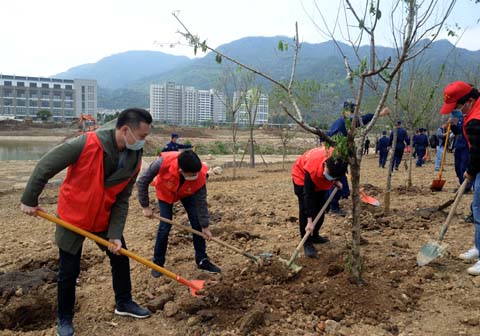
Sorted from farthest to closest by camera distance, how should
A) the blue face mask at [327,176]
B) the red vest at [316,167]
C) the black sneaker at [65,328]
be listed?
the red vest at [316,167] < the blue face mask at [327,176] < the black sneaker at [65,328]

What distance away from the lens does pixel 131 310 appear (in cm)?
320

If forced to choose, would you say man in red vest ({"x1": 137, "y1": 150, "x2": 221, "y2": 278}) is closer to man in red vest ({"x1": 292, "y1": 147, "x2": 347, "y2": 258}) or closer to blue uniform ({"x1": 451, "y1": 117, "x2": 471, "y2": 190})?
man in red vest ({"x1": 292, "y1": 147, "x2": 347, "y2": 258})

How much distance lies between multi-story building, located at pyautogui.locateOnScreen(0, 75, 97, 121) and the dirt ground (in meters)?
92.9

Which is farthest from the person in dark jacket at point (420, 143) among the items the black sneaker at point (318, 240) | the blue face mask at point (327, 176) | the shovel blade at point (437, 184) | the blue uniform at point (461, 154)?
the blue face mask at point (327, 176)

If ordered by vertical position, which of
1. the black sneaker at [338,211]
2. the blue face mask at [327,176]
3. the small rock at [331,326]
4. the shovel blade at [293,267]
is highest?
the blue face mask at [327,176]

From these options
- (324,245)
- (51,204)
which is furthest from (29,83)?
(324,245)

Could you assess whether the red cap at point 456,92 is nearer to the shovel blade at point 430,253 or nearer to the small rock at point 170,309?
the shovel blade at point 430,253

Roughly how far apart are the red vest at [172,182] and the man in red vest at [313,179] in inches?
42.9

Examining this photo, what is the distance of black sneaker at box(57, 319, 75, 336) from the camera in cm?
287

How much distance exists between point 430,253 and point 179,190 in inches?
97.4

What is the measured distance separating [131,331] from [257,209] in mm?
4155

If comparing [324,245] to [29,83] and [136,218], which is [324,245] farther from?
[29,83]

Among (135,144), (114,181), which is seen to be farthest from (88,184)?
(135,144)

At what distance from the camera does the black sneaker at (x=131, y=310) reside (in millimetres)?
3186
